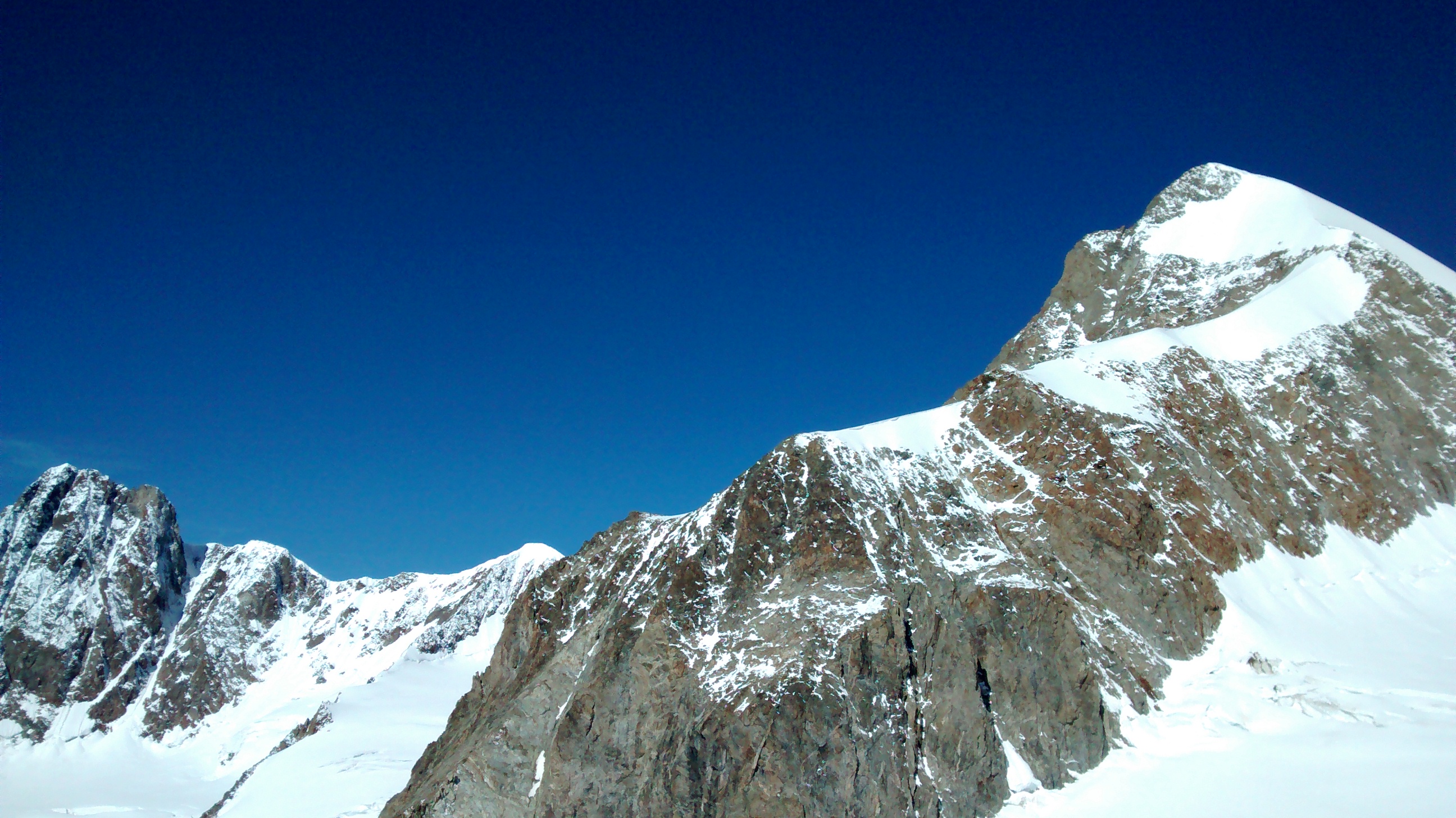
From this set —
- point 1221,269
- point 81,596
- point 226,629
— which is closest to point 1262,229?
point 1221,269

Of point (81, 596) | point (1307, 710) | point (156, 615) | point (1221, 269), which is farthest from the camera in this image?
point (156, 615)

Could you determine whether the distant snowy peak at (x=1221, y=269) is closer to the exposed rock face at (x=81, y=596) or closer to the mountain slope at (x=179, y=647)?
the mountain slope at (x=179, y=647)

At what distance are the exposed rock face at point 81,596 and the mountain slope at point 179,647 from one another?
220 mm

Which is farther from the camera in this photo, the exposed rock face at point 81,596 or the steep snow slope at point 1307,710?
the exposed rock face at point 81,596

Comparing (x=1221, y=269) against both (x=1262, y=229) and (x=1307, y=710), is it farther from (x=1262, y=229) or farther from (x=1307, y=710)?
(x=1307, y=710)

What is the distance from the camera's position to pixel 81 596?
470ft

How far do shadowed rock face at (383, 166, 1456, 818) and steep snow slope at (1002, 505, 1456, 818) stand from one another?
4.18ft

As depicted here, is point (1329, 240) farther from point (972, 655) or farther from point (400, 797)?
point (400, 797)

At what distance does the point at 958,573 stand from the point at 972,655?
13.9 feet

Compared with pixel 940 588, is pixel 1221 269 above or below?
above

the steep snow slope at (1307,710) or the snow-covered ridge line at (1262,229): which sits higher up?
the snow-covered ridge line at (1262,229)

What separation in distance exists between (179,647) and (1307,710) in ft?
528

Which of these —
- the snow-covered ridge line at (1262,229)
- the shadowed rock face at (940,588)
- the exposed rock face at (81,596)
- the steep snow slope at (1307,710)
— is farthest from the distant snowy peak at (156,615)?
the steep snow slope at (1307,710)

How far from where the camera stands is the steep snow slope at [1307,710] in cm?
3288
